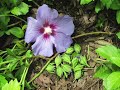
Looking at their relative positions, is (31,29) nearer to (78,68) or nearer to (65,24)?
(65,24)

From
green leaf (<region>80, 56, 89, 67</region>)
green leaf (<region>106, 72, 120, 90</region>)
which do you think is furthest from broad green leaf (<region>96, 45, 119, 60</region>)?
green leaf (<region>80, 56, 89, 67</region>)

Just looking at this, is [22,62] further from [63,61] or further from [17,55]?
[63,61]

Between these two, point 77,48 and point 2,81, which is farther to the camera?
point 77,48

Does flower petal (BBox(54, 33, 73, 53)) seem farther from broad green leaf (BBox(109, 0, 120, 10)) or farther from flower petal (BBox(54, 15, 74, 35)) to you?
broad green leaf (BBox(109, 0, 120, 10))

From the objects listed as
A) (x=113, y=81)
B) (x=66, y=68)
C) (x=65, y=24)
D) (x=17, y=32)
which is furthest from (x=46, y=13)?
(x=113, y=81)

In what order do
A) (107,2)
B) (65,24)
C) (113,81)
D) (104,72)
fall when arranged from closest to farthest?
(113,81) < (104,72) < (107,2) < (65,24)

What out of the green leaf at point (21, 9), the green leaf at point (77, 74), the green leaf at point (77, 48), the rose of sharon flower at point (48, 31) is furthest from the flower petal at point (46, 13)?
the green leaf at point (77, 74)

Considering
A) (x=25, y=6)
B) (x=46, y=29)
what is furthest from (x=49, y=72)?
(x=25, y=6)
